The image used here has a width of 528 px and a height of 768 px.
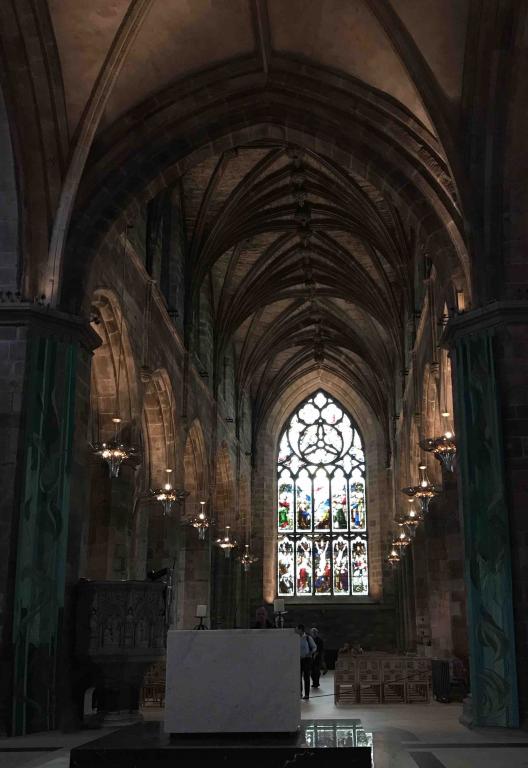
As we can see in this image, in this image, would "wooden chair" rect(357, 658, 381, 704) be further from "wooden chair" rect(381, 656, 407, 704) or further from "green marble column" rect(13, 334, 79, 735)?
"green marble column" rect(13, 334, 79, 735)

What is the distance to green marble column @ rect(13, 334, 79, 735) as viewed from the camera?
9469 millimetres

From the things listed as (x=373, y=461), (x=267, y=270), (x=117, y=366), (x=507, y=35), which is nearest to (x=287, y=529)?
(x=373, y=461)

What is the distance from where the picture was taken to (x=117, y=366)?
15.2 meters

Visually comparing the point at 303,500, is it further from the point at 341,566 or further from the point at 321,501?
the point at 341,566

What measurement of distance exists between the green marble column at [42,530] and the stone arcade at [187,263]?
1.0 inches

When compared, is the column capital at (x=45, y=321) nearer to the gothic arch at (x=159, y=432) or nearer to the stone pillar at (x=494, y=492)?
the stone pillar at (x=494, y=492)

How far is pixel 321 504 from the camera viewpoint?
33094mm

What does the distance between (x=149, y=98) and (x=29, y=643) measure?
7937mm

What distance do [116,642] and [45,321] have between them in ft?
13.5

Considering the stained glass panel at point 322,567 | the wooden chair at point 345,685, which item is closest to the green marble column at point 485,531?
the wooden chair at point 345,685

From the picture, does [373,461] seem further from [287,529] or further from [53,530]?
[53,530]

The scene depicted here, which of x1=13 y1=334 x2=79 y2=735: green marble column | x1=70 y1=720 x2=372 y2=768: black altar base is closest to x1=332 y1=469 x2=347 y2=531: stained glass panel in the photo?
x1=13 y1=334 x2=79 y2=735: green marble column

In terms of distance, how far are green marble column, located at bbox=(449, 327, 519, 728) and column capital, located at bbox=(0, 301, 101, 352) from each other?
16.1 ft

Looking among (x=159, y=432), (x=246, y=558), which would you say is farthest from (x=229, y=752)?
(x=246, y=558)
